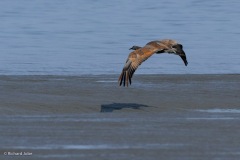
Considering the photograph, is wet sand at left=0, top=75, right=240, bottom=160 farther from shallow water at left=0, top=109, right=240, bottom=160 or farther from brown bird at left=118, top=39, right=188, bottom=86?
brown bird at left=118, top=39, right=188, bottom=86

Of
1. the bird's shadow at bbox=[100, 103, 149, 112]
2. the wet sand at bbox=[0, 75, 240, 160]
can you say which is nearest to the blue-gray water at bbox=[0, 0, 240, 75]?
the wet sand at bbox=[0, 75, 240, 160]

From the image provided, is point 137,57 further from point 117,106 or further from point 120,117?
point 117,106

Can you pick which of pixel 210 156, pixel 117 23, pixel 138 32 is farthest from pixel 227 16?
pixel 210 156

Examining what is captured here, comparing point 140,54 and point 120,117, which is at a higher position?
point 140,54

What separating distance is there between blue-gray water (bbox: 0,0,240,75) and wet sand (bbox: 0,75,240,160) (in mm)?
1281

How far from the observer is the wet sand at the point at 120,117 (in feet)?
29.7

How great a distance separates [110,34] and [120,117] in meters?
9.52

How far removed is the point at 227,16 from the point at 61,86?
39.6 ft

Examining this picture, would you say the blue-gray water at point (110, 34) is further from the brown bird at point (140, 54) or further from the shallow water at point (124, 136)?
the shallow water at point (124, 136)

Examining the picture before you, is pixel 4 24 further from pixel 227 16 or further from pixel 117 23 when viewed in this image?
pixel 227 16

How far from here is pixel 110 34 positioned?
2041 cm

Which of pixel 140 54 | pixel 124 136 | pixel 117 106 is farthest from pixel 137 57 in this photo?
pixel 124 136

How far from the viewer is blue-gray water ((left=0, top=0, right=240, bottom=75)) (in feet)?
51.1

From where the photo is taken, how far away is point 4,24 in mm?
23094
